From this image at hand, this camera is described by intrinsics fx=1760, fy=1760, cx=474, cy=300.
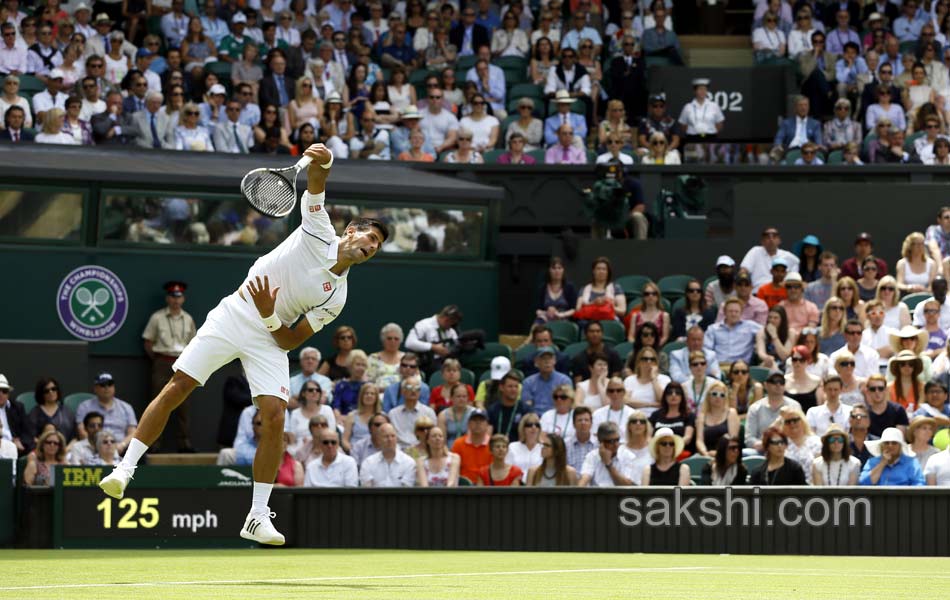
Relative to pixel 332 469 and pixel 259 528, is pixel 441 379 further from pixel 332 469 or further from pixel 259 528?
pixel 259 528

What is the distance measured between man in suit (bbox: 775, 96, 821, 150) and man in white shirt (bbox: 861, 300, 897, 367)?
512 cm

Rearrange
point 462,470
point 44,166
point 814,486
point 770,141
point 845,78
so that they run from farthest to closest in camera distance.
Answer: point 770,141 → point 845,78 → point 44,166 → point 462,470 → point 814,486

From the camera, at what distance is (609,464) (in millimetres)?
13766

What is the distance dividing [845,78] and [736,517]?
33.9 feet

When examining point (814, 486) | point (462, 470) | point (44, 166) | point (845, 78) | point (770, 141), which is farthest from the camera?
point (770, 141)

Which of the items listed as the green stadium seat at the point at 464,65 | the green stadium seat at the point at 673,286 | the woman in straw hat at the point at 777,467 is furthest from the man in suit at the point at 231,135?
the woman in straw hat at the point at 777,467

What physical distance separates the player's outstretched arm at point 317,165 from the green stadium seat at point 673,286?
982cm

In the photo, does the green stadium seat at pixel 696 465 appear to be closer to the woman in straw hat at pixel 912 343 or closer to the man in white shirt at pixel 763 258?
the woman in straw hat at pixel 912 343

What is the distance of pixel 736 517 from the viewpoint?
12.8m

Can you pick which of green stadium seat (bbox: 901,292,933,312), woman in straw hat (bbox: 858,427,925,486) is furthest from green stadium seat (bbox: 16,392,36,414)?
green stadium seat (bbox: 901,292,933,312)

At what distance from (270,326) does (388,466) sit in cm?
513

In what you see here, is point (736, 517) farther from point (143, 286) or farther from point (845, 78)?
point (845, 78)

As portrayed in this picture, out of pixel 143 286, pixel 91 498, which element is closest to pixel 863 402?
pixel 91 498

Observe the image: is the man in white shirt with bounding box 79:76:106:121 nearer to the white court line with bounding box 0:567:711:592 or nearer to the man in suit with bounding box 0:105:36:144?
the man in suit with bounding box 0:105:36:144
